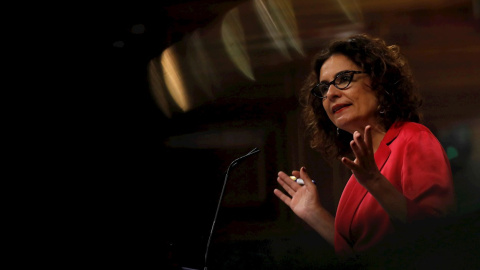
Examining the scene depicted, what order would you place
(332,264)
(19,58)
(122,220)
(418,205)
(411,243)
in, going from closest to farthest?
(418,205) → (411,243) → (332,264) → (122,220) → (19,58)

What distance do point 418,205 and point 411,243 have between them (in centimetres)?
32

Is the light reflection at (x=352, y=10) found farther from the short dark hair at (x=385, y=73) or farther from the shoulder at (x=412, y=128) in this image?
the shoulder at (x=412, y=128)

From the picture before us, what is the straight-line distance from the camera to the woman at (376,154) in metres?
1.30

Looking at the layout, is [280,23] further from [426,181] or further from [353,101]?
[426,181]

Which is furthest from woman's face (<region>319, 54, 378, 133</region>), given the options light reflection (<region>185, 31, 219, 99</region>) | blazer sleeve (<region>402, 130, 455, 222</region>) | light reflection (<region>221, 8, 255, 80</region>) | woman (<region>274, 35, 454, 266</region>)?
light reflection (<region>185, 31, 219, 99</region>)

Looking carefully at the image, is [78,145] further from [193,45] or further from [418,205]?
[418,205]

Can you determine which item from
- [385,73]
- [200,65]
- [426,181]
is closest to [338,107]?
[385,73]

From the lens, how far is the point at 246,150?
7.39 ft

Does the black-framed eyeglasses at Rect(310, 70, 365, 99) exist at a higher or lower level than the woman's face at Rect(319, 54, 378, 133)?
higher

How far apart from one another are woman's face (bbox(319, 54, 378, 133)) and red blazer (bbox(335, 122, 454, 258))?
0.10 metres

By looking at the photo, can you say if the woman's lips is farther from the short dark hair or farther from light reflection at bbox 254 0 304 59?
light reflection at bbox 254 0 304 59

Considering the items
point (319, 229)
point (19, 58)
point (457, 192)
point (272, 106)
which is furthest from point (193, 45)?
point (457, 192)

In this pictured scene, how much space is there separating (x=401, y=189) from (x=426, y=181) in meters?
0.10

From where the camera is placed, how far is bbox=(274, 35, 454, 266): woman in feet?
4.25
